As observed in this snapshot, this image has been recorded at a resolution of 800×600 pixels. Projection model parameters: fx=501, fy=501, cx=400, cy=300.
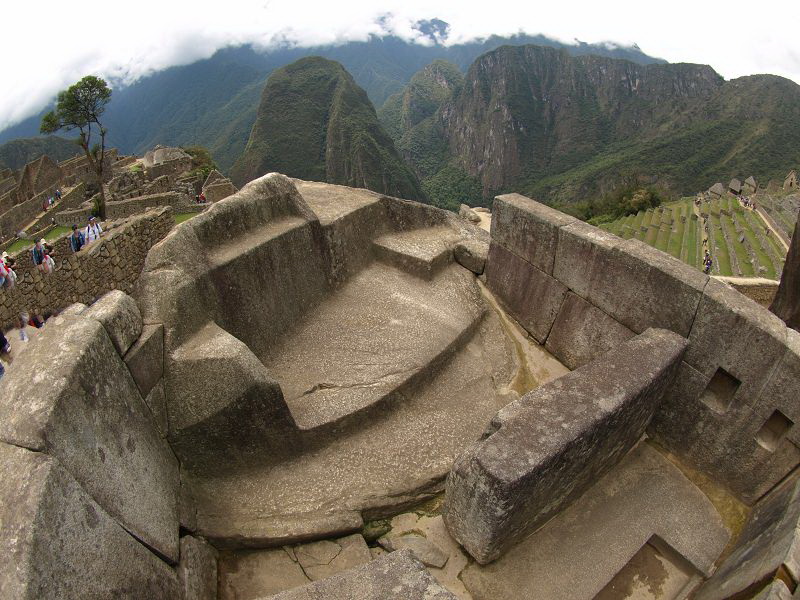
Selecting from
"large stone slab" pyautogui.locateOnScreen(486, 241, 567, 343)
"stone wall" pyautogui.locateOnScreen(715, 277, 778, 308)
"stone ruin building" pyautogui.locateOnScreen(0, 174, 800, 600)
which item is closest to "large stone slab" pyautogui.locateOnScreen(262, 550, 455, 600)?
"stone ruin building" pyautogui.locateOnScreen(0, 174, 800, 600)

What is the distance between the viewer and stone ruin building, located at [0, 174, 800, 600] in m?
2.33

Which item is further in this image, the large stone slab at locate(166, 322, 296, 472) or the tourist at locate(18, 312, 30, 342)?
the tourist at locate(18, 312, 30, 342)

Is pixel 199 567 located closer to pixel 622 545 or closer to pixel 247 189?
pixel 622 545

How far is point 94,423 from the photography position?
2.44m

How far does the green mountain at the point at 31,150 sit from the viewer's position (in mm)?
63750

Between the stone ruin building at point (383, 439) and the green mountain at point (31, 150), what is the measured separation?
234 ft

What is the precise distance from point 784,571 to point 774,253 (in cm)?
3973

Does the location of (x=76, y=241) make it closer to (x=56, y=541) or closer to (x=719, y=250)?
(x=56, y=541)

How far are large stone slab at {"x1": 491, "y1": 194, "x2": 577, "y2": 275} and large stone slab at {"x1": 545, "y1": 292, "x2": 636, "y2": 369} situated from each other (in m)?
0.44

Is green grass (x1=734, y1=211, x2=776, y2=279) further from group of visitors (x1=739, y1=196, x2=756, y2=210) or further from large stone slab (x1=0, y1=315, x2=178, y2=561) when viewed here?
large stone slab (x1=0, y1=315, x2=178, y2=561)

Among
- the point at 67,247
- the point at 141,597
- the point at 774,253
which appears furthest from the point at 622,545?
the point at 774,253

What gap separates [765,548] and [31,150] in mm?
83193

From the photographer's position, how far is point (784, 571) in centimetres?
222

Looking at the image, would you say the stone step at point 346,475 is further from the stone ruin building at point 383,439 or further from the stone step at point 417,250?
the stone step at point 417,250
